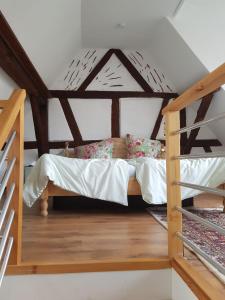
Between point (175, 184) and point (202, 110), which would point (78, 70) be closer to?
point (202, 110)

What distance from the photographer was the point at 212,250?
1711 mm

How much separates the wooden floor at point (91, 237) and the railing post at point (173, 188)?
0.14 m

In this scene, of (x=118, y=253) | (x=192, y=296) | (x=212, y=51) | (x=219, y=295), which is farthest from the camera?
(x=212, y=51)

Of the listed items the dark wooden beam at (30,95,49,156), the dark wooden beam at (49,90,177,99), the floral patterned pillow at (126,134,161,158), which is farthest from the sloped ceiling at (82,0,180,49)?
the floral patterned pillow at (126,134,161,158)

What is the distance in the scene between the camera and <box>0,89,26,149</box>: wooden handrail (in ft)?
3.42

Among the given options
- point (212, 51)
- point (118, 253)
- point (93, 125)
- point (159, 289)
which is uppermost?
point (212, 51)

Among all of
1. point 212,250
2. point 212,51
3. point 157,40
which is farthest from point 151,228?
point 157,40

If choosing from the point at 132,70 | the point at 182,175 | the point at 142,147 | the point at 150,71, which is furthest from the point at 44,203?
the point at 150,71

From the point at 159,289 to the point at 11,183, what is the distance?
0.92 m

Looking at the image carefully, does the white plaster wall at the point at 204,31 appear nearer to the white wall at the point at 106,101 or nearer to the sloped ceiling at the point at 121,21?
the sloped ceiling at the point at 121,21

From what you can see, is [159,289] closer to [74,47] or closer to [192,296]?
[192,296]

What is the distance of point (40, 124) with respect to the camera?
476 centimetres

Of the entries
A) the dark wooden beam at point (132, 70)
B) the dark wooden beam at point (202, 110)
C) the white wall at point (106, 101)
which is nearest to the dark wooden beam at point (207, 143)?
the dark wooden beam at point (202, 110)

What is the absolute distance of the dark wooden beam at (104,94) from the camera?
523cm
